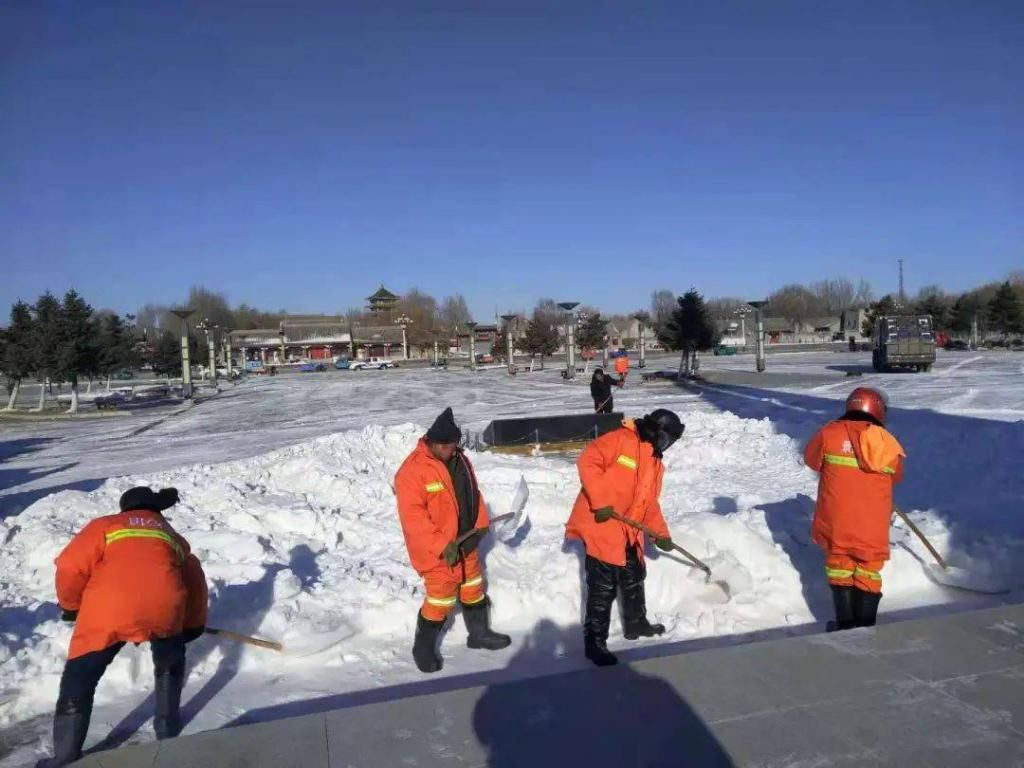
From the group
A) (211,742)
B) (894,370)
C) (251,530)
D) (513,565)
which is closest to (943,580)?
(513,565)

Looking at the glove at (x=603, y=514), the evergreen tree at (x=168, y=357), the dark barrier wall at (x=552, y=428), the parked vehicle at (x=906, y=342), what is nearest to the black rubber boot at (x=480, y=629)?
the glove at (x=603, y=514)

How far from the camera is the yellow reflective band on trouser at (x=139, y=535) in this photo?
3598 millimetres

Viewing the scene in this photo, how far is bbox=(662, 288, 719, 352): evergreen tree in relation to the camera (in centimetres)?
3419

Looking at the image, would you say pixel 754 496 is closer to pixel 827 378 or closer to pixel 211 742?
pixel 211 742

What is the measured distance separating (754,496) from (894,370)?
2934 centimetres

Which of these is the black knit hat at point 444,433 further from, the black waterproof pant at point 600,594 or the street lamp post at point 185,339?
the street lamp post at point 185,339

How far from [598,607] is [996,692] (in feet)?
6.72

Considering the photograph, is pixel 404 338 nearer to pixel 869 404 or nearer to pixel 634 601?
pixel 634 601

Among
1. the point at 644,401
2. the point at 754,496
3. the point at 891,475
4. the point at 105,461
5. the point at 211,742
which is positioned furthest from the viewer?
the point at 644,401

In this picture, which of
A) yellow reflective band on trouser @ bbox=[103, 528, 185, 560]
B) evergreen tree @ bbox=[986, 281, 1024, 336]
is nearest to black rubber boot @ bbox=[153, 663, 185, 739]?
yellow reflective band on trouser @ bbox=[103, 528, 185, 560]

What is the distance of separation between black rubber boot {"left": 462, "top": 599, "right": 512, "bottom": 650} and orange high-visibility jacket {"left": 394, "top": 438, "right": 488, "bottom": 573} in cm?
62

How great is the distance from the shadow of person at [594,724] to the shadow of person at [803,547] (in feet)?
8.35

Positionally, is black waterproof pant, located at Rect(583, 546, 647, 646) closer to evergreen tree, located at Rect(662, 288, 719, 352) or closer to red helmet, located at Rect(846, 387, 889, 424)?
red helmet, located at Rect(846, 387, 889, 424)

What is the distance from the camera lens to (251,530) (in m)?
7.41
